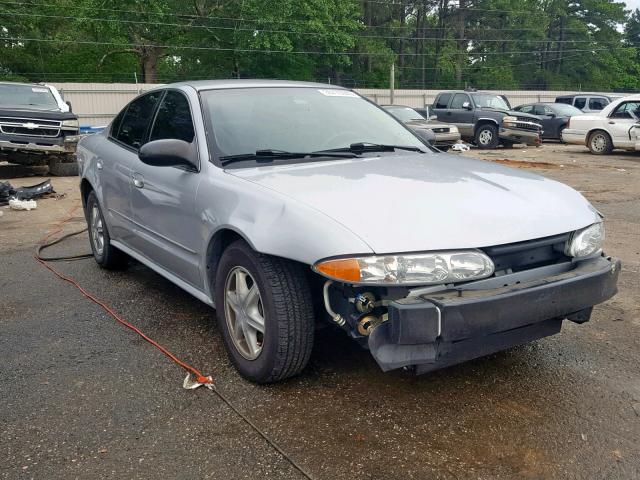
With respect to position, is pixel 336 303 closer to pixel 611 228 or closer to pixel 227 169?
pixel 227 169

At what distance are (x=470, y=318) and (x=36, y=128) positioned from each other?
39.9 feet

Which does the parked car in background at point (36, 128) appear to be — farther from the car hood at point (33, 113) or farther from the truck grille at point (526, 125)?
the truck grille at point (526, 125)

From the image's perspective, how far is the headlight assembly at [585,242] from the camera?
9.84ft

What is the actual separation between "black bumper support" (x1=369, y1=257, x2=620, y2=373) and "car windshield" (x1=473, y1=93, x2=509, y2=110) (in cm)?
1778

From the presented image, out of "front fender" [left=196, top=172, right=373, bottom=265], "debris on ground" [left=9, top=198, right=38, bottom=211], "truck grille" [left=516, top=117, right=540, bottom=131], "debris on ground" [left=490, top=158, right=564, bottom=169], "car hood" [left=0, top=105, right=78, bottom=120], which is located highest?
"car hood" [left=0, top=105, right=78, bottom=120]

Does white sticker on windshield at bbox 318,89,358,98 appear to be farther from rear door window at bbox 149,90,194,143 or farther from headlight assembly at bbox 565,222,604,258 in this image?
headlight assembly at bbox 565,222,604,258

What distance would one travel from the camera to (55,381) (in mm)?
3334

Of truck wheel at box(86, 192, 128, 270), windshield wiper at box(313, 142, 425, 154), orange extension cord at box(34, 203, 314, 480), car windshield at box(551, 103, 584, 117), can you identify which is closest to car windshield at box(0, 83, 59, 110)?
orange extension cord at box(34, 203, 314, 480)

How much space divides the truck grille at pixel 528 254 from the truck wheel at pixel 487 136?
16.8 meters

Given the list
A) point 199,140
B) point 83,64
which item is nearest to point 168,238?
point 199,140

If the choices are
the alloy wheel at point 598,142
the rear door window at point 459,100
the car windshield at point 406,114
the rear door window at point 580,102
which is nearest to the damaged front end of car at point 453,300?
the car windshield at point 406,114

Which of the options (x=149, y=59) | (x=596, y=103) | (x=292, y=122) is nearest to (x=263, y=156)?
(x=292, y=122)

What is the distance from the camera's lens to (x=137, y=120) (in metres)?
4.85

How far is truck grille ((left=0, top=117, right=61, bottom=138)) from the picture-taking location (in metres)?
12.2
